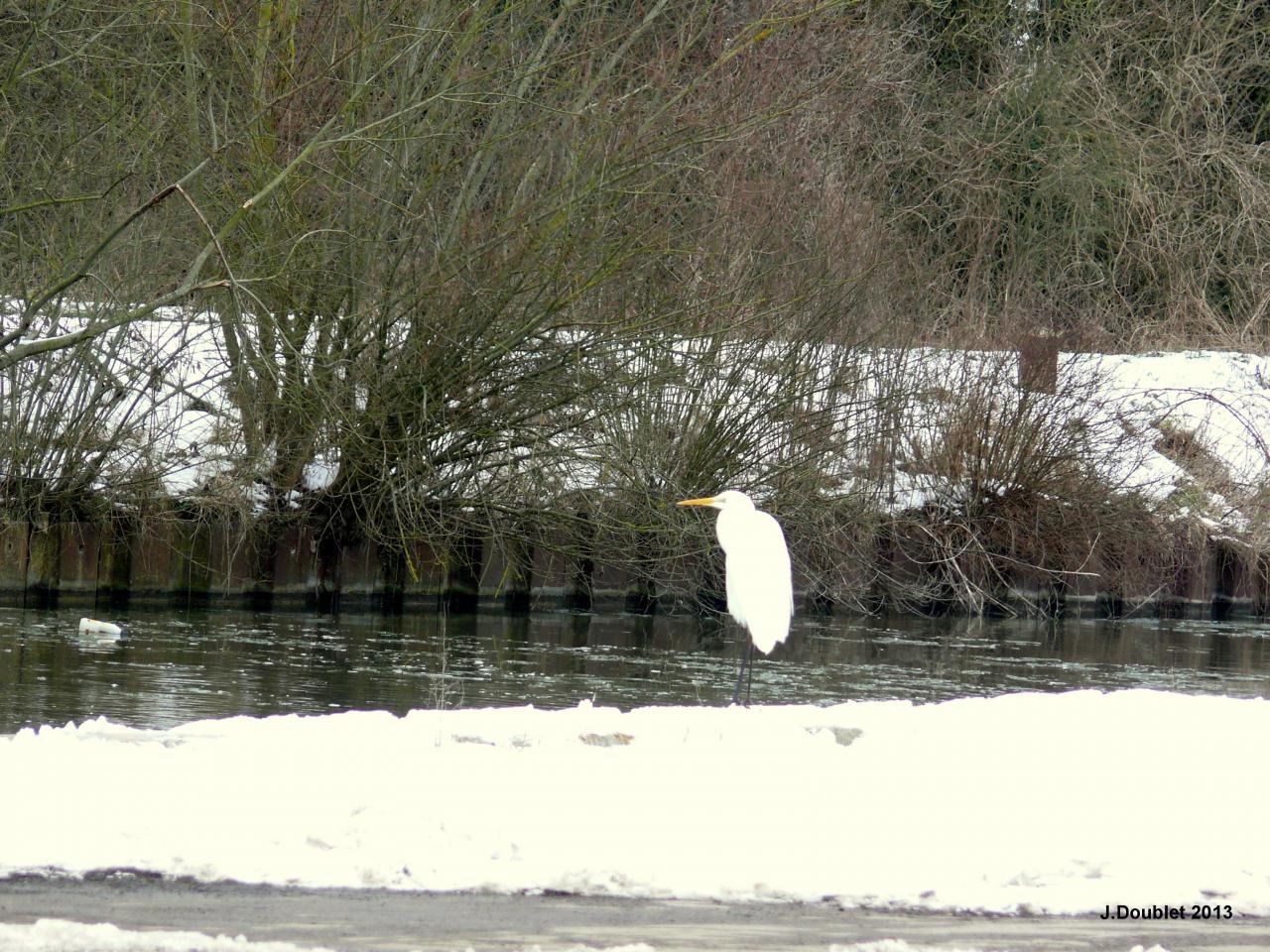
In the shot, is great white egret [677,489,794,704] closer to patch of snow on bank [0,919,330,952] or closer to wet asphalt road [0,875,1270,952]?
wet asphalt road [0,875,1270,952]

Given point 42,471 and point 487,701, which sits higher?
point 42,471

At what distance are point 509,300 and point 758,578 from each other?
16.7 feet

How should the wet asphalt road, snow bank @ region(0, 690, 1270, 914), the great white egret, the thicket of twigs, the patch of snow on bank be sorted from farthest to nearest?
1. the thicket of twigs
2. the great white egret
3. snow bank @ region(0, 690, 1270, 914)
4. the wet asphalt road
5. the patch of snow on bank

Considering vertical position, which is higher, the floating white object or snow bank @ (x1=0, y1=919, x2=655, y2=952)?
the floating white object

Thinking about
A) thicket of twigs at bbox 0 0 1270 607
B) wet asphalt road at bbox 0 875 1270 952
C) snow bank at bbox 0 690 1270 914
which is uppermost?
thicket of twigs at bbox 0 0 1270 607

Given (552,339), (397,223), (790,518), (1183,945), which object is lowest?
(1183,945)

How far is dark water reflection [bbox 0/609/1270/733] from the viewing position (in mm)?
9914

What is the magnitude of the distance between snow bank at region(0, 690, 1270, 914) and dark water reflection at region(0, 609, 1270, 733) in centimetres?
251

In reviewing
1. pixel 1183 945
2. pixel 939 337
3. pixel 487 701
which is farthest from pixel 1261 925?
pixel 939 337

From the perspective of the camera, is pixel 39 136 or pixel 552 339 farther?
pixel 552 339

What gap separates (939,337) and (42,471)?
9.38 metres

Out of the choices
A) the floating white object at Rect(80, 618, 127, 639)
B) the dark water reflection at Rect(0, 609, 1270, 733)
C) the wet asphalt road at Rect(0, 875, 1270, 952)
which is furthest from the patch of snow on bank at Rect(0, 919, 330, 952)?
the floating white object at Rect(80, 618, 127, 639)

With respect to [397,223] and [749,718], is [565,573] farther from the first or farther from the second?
[749,718]

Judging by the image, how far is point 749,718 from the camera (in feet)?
21.4
